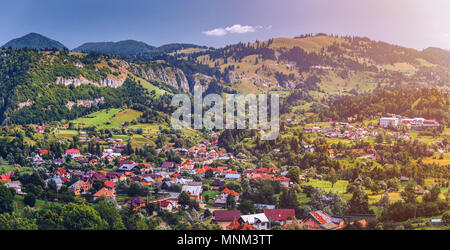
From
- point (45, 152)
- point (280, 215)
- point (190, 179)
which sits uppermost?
point (45, 152)

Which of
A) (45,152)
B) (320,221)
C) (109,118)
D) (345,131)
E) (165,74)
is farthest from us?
(165,74)

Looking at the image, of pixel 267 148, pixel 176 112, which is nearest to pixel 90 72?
pixel 176 112

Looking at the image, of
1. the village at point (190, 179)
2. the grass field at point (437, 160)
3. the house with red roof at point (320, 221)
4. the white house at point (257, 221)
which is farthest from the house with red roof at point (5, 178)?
the grass field at point (437, 160)

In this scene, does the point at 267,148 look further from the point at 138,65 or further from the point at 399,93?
the point at 138,65

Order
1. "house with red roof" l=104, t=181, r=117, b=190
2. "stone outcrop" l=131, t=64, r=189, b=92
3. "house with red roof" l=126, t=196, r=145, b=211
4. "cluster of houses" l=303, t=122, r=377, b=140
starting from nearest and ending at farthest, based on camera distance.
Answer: "house with red roof" l=126, t=196, r=145, b=211 → "house with red roof" l=104, t=181, r=117, b=190 → "cluster of houses" l=303, t=122, r=377, b=140 → "stone outcrop" l=131, t=64, r=189, b=92

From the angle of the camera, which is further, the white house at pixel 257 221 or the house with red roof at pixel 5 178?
the house with red roof at pixel 5 178

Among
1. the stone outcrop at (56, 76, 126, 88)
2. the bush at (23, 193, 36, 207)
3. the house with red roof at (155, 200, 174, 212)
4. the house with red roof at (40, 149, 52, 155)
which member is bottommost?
the house with red roof at (155, 200, 174, 212)

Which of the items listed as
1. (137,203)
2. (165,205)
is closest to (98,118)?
(137,203)

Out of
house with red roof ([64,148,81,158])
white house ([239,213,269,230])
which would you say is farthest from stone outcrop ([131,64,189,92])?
white house ([239,213,269,230])

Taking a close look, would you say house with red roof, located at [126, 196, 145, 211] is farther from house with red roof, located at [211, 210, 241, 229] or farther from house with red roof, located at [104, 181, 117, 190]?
house with red roof, located at [211, 210, 241, 229]

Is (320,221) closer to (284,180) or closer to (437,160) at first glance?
(284,180)

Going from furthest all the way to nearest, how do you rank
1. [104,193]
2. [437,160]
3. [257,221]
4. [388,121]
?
[388,121] → [437,160] → [104,193] → [257,221]

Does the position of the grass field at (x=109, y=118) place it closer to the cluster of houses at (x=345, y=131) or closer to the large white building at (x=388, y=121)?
the cluster of houses at (x=345, y=131)
